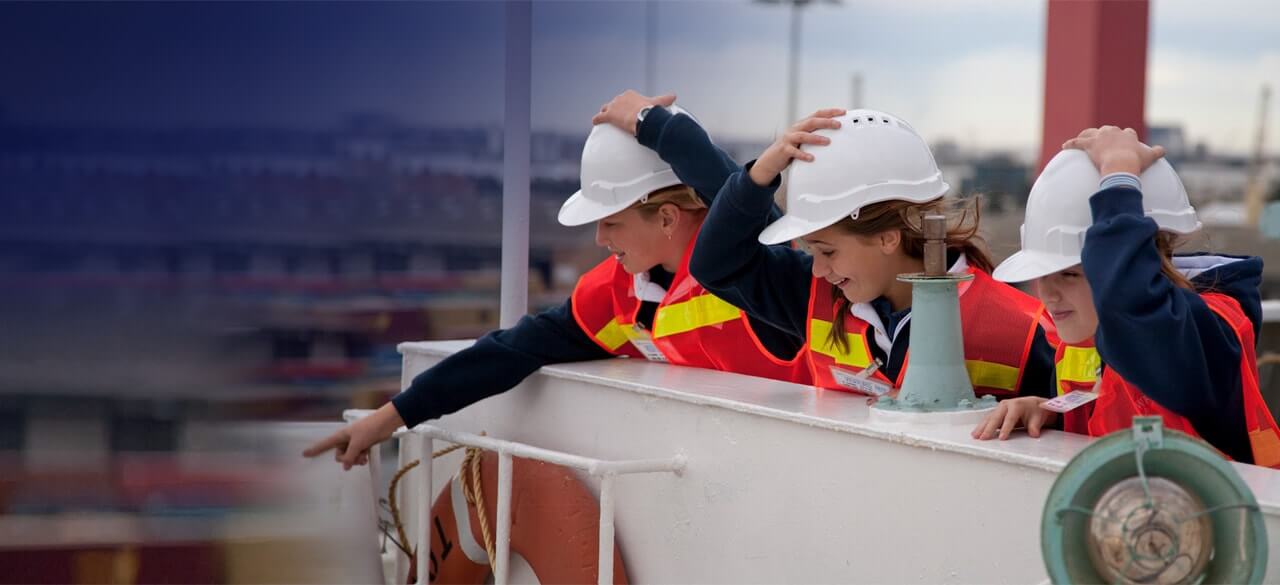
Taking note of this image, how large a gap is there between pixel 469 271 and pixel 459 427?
67.5 inches

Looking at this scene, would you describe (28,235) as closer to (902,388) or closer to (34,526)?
(34,526)

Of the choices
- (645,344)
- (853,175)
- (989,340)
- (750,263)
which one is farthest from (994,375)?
(645,344)

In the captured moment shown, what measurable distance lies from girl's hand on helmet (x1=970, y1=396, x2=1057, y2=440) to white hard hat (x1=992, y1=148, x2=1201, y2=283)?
17 centimetres

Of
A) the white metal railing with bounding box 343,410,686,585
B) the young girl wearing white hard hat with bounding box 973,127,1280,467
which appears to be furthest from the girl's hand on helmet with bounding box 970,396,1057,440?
the white metal railing with bounding box 343,410,686,585

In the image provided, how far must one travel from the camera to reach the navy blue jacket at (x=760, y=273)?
2246 millimetres

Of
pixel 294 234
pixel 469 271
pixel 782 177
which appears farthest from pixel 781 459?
pixel 469 271

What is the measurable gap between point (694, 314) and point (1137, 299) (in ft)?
4.07

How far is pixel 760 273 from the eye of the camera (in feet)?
8.30

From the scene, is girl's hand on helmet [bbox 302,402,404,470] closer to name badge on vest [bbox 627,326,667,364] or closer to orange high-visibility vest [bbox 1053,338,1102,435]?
name badge on vest [bbox 627,326,667,364]

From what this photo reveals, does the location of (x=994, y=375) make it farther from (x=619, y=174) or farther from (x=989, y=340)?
(x=619, y=174)

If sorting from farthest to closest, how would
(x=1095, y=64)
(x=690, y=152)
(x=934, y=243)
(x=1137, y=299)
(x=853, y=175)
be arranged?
(x=1095, y=64) → (x=690, y=152) → (x=853, y=175) → (x=934, y=243) → (x=1137, y=299)

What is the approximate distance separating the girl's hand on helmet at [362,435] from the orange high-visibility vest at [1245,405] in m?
1.45

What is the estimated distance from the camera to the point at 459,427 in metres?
3.03

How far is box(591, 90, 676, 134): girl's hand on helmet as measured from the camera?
2.73 m
